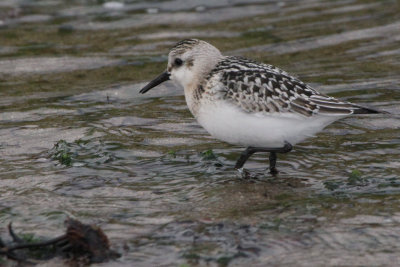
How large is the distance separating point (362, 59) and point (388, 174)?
5198mm

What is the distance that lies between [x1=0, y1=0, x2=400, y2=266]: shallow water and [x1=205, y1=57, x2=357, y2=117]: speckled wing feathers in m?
0.77

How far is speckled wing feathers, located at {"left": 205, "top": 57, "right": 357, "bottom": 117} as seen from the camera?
7812 mm

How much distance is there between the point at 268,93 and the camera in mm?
7895

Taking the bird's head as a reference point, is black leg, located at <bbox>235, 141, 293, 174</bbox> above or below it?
below

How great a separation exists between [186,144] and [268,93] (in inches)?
73.3

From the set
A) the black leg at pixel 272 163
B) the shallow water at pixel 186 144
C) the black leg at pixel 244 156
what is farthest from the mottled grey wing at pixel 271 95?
the shallow water at pixel 186 144

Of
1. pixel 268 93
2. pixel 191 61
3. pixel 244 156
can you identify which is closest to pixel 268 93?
pixel 268 93

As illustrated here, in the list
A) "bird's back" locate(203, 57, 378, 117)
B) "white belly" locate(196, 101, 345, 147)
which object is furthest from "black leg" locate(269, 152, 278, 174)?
"bird's back" locate(203, 57, 378, 117)

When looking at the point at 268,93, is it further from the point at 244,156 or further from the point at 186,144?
the point at 186,144

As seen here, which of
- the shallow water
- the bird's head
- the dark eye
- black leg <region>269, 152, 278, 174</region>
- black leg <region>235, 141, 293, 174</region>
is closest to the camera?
the shallow water

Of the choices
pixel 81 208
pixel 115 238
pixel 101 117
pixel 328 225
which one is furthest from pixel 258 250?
pixel 101 117

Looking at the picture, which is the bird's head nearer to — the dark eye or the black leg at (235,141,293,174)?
the dark eye

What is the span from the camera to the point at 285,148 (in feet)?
26.3

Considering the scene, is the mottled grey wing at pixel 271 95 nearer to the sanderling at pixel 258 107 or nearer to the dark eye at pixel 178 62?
the sanderling at pixel 258 107
